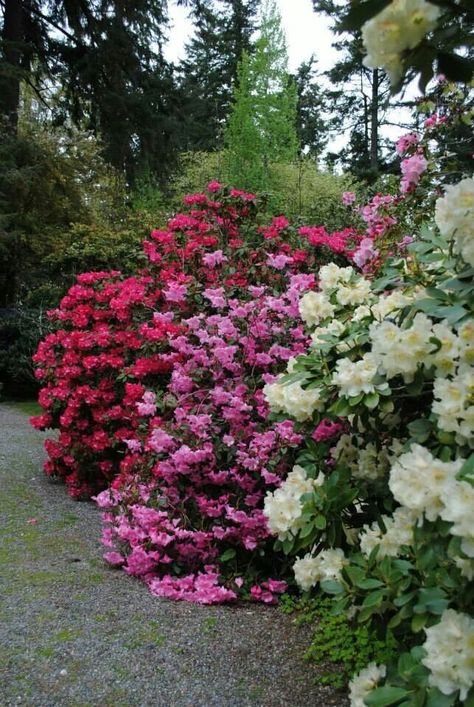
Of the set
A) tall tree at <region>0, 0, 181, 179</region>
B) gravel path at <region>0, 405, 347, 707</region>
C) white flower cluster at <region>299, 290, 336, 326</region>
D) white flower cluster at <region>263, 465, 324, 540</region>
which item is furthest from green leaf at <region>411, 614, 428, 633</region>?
tall tree at <region>0, 0, 181, 179</region>

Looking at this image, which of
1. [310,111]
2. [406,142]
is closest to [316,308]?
[406,142]

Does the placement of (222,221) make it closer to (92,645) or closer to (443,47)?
(92,645)

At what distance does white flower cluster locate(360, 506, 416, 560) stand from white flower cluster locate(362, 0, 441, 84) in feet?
3.16

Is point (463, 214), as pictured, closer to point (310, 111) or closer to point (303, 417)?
point (303, 417)

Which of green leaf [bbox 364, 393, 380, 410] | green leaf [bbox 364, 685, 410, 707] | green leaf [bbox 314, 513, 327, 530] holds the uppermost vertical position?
green leaf [bbox 364, 393, 380, 410]

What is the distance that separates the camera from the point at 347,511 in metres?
2.04

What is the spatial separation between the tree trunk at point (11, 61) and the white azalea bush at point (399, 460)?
30.5ft

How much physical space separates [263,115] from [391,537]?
16.9m

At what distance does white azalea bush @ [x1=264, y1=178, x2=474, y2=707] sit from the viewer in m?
1.21

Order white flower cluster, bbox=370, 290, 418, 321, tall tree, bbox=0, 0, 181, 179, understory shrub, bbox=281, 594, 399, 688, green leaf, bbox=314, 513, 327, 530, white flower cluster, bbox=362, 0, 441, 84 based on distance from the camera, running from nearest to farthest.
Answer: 1. white flower cluster, bbox=362, 0, 441, 84
2. green leaf, bbox=314, 513, 327, 530
3. white flower cluster, bbox=370, 290, 418, 321
4. understory shrub, bbox=281, 594, 399, 688
5. tall tree, bbox=0, 0, 181, 179

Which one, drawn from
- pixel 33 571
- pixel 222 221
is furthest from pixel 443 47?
pixel 222 221

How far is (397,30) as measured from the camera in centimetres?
84

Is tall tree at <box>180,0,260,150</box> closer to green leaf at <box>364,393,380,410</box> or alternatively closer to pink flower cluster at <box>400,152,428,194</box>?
pink flower cluster at <box>400,152,428,194</box>

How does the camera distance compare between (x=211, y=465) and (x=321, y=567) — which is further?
(x=211, y=465)
